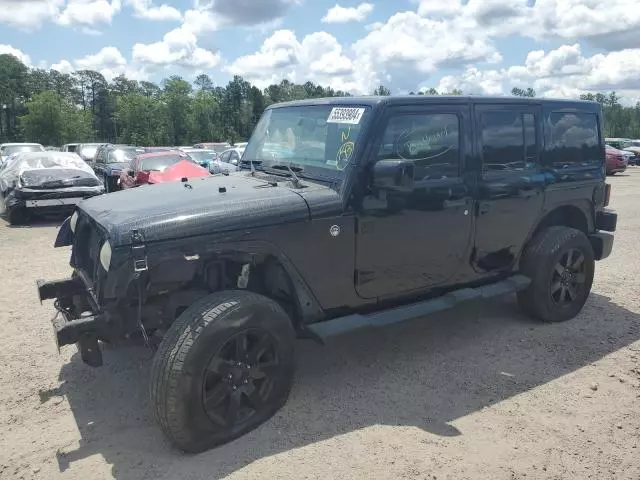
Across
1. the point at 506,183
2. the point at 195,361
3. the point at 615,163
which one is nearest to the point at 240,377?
the point at 195,361

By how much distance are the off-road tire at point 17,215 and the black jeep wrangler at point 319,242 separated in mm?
8377

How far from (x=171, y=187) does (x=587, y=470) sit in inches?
131

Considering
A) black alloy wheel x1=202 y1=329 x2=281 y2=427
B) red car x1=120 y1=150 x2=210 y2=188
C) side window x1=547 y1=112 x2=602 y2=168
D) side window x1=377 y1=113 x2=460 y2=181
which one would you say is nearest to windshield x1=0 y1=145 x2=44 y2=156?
red car x1=120 y1=150 x2=210 y2=188

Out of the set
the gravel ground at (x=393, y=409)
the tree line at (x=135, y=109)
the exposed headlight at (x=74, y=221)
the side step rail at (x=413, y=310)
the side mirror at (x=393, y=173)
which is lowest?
the gravel ground at (x=393, y=409)

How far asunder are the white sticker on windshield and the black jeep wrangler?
0.03 ft

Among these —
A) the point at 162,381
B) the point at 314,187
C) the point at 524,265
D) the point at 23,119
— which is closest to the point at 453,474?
the point at 162,381

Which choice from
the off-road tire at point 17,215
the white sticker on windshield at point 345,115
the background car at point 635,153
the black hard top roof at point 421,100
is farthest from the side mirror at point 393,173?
the background car at point 635,153

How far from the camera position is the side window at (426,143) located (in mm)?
3883

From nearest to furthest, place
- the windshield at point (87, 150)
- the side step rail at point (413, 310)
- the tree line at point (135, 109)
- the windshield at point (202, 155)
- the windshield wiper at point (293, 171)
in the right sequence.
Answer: the side step rail at point (413, 310), the windshield wiper at point (293, 171), the windshield at point (202, 155), the windshield at point (87, 150), the tree line at point (135, 109)

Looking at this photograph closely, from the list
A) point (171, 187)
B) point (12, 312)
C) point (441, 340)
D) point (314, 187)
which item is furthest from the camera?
point (12, 312)

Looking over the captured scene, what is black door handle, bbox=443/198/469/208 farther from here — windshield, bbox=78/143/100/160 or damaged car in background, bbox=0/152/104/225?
windshield, bbox=78/143/100/160

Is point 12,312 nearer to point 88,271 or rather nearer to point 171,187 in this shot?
point 88,271

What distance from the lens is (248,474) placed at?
2.97 metres

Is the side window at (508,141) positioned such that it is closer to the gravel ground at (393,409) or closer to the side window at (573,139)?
the side window at (573,139)
